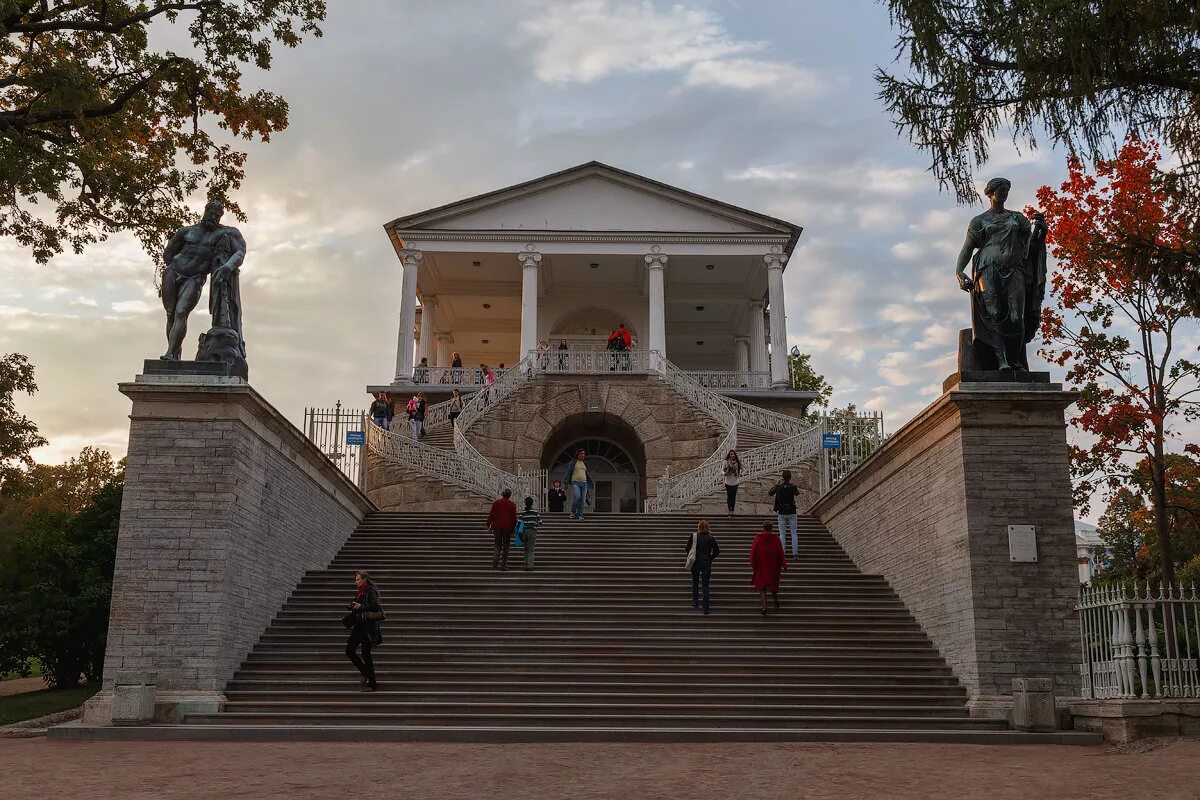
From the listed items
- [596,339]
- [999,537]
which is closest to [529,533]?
[999,537]

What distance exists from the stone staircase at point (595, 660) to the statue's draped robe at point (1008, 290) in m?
3.67

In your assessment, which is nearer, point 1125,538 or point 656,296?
point 656,296

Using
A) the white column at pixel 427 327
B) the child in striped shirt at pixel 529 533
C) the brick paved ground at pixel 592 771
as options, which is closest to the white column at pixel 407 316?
the white column at pixel 427 327

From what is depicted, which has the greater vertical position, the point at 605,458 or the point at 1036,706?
the point at 605,458

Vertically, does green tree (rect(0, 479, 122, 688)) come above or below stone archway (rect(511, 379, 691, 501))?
below

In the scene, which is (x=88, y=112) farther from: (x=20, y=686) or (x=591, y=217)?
(x=591, y=217)

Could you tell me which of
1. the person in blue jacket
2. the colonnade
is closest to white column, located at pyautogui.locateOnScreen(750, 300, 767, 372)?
the colonnade

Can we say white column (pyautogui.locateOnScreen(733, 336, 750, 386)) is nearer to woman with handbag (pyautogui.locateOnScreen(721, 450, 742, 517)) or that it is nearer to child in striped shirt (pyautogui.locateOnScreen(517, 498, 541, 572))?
woman with handbag (pyautogui.locateOnScreen(721, 450, 742, 517))

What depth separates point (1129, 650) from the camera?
988 centimetres

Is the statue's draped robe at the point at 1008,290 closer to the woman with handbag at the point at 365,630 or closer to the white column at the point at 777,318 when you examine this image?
the woman with handbag at the point at 365,630

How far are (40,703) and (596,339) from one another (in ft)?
81.4

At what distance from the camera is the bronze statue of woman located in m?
11.7

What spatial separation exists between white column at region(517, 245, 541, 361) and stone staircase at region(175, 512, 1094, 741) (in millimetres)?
15174

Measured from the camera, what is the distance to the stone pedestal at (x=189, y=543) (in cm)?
1087
